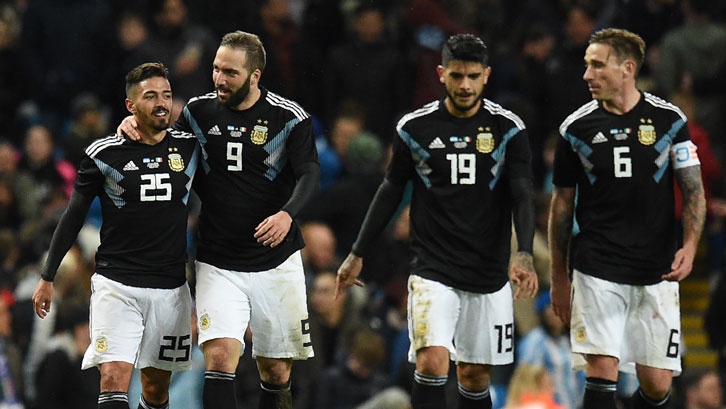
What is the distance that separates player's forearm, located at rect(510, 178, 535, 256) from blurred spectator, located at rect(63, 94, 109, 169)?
691 cm

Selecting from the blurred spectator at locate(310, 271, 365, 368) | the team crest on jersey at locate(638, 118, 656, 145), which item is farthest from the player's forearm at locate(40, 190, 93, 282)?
the blurred spectator at locate(310, 271, 365, 368)

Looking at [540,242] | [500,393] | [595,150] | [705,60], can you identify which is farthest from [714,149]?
[595,150]

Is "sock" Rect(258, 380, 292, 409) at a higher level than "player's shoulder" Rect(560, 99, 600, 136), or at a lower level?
lower

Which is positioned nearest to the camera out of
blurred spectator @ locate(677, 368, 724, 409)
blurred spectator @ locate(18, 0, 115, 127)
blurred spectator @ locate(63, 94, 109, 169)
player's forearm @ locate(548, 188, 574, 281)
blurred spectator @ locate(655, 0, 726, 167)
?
player's forearm @ locate(548, 188, 574, 281)

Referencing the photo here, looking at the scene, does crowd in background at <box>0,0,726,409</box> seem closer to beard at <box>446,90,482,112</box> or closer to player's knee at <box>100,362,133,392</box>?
beard at <box>446,90,482,112</box>

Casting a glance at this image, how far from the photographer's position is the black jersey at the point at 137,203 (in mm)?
9055

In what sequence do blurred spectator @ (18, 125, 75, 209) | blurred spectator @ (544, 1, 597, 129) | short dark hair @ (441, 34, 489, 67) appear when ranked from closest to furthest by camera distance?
1. short dark hair @ (441, 34, 489, 67)
2. blurred spectator @ (544, 1, 597, 129)
3. blurred spectator @ (18, 125, 75, 209)

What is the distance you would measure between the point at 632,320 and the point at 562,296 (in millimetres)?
519

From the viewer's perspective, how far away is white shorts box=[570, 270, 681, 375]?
927cm

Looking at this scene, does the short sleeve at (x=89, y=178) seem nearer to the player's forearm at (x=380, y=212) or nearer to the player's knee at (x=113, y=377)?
the player's knee at (x=113, y=377)

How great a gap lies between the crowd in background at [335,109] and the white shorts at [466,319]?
71.8 inches

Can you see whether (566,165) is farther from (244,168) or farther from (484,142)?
(244,168)

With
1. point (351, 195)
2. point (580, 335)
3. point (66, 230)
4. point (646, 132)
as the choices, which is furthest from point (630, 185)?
point (351, 195)

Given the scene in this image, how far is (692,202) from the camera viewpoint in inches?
366
